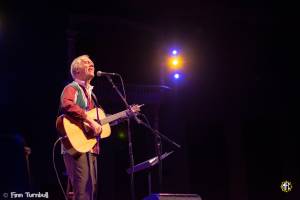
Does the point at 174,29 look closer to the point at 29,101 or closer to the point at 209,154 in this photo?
the point at 209,154

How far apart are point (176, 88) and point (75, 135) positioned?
476 centimetres

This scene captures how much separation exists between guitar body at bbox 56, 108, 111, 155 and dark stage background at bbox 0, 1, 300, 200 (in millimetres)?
2614

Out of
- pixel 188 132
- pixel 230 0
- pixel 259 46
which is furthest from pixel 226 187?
pixel 230 0

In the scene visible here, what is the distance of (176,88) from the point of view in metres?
9.01

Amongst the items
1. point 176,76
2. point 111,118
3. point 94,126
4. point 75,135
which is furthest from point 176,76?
point 75,135

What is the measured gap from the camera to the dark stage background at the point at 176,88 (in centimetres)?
736

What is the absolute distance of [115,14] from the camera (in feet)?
27.9

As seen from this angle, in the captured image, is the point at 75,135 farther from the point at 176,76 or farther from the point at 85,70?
the point at 176,76

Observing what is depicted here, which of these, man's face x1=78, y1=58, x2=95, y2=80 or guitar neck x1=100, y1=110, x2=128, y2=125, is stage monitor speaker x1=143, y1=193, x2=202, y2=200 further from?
man's face x1=78, y1=58, x2=95, y2=80

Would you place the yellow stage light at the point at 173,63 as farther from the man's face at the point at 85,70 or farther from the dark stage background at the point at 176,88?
the man's face at the point at 85,70

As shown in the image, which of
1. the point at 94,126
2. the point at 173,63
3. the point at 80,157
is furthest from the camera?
the point at 173,63

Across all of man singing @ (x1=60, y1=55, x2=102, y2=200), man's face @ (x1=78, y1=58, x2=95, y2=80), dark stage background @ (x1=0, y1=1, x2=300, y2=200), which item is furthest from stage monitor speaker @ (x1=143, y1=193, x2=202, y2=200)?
dark stage background @ (x1=0, y1=1, x2=300, y2=200)

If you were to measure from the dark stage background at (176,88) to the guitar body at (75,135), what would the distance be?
8.58ft

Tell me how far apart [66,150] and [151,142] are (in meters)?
3.95
